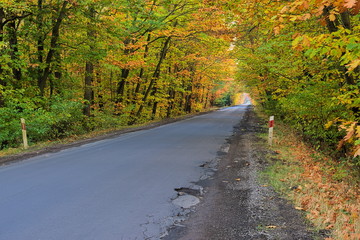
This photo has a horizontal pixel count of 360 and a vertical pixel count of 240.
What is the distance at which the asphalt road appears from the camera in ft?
Answer: 11.3

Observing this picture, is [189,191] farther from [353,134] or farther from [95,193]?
[353,134]

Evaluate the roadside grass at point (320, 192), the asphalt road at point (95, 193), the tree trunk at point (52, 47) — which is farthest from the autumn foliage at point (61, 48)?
the roadside grass at point (320, 192)

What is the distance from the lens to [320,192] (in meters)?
4.70

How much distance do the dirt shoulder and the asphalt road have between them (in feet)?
1.35

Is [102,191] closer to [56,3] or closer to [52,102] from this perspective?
[52,102]

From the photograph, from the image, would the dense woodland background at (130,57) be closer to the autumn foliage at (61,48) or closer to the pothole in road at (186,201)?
Answer: the autumn foliage at (61,48)

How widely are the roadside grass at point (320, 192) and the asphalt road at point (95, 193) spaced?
1972 millimetres

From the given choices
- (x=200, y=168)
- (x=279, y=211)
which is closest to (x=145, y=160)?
(x=200, y=168)

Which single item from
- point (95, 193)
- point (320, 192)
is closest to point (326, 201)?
point (320, 192)

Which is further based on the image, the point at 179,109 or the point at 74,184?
the point at 179,109

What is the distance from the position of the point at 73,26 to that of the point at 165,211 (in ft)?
39.1

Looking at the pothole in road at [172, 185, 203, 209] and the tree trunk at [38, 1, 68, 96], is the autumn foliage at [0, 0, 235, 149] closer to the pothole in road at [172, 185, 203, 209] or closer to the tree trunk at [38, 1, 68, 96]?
the tree trunk at [38, 1, 68, 96]

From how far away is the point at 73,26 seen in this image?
12.7 m

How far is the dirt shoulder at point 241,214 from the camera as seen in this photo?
3.29m
